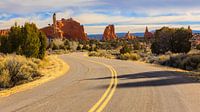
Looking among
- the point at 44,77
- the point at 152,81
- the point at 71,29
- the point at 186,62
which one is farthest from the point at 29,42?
the point at 71,29

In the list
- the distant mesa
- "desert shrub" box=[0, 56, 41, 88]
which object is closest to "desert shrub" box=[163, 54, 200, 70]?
"desert shrub" box=[0, 56, 41, 88]

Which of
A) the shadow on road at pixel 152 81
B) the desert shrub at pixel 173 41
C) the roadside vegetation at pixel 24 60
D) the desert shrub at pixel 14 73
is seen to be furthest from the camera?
the desert shrub at pixel 173 41

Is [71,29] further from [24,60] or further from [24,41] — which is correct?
[24,60]

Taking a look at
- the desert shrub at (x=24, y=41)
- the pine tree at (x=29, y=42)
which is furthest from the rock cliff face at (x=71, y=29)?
the pine tree at (x=29, y=42)

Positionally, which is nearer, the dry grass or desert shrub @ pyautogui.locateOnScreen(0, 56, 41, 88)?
the dry grass

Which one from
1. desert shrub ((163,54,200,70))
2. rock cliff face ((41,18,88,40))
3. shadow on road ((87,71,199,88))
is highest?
rock cliff face ((41,18,88,40))

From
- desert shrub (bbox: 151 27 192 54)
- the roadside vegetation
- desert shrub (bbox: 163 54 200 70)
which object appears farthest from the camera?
desert shrub (bbox: 151 27 192 54)

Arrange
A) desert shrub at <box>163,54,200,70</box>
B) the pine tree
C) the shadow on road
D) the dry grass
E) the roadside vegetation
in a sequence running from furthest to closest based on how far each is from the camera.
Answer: the pine tree
desert shrub at <box>163,54,200,70</box>
the roadside vegetation
the shadow on road
the dry grass

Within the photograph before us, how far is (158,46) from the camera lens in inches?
2859

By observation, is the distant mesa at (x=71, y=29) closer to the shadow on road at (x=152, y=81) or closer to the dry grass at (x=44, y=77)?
the dry grass at (x=44, y=77)

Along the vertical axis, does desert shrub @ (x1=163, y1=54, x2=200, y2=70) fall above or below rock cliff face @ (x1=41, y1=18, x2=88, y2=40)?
below

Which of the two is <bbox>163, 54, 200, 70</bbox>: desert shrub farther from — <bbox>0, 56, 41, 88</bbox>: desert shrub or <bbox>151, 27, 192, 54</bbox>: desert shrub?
<bbox>151, 27, 192, 54</bbox>: desert shrub

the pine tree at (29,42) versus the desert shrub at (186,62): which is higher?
the pine tree at (29,42)

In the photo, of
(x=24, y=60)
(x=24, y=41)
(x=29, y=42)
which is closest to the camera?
(x=24, y=60)
